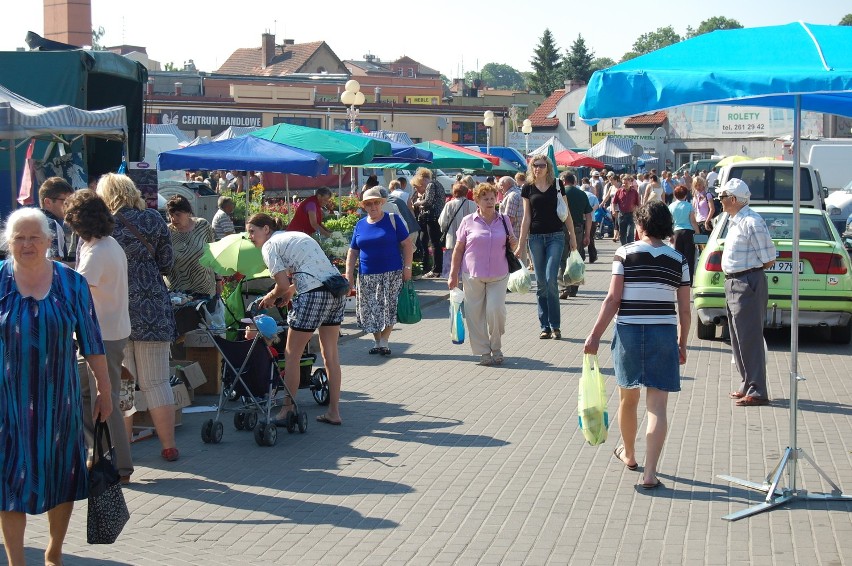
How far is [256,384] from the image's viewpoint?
855cm

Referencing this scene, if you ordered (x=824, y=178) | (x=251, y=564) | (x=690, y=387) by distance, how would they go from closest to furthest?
1. (x=251, y=564)
2. (x=690, y=387)
3. (x=824, y=178)

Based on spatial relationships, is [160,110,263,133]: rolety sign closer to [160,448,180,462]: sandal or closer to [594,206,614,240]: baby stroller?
[594,206,614,240]: baby stroller

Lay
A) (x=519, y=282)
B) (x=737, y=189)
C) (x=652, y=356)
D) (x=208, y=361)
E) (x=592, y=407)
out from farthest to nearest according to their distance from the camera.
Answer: (x=519, y=282), (x=208, y=361), (x=737, y=189), (x=592, y=407), (x=652, y=356)

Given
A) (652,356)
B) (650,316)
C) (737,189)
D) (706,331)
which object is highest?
(737,189)

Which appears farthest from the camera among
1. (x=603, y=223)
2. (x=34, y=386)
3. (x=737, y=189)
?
(x=603, y=223)

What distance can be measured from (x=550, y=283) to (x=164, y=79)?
207ft

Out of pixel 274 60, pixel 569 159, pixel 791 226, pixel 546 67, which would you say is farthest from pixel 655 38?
Answer: pixel 791 226

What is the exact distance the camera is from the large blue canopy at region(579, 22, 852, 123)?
6051 mm

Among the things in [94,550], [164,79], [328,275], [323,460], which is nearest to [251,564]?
[94,550]

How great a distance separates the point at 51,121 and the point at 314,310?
2.66 meters

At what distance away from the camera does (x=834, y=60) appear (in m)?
6.27

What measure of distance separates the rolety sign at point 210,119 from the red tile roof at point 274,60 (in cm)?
4178

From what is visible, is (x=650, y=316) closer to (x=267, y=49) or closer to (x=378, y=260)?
(x=378, y=260)

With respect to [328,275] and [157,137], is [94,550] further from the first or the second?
[157,137]
